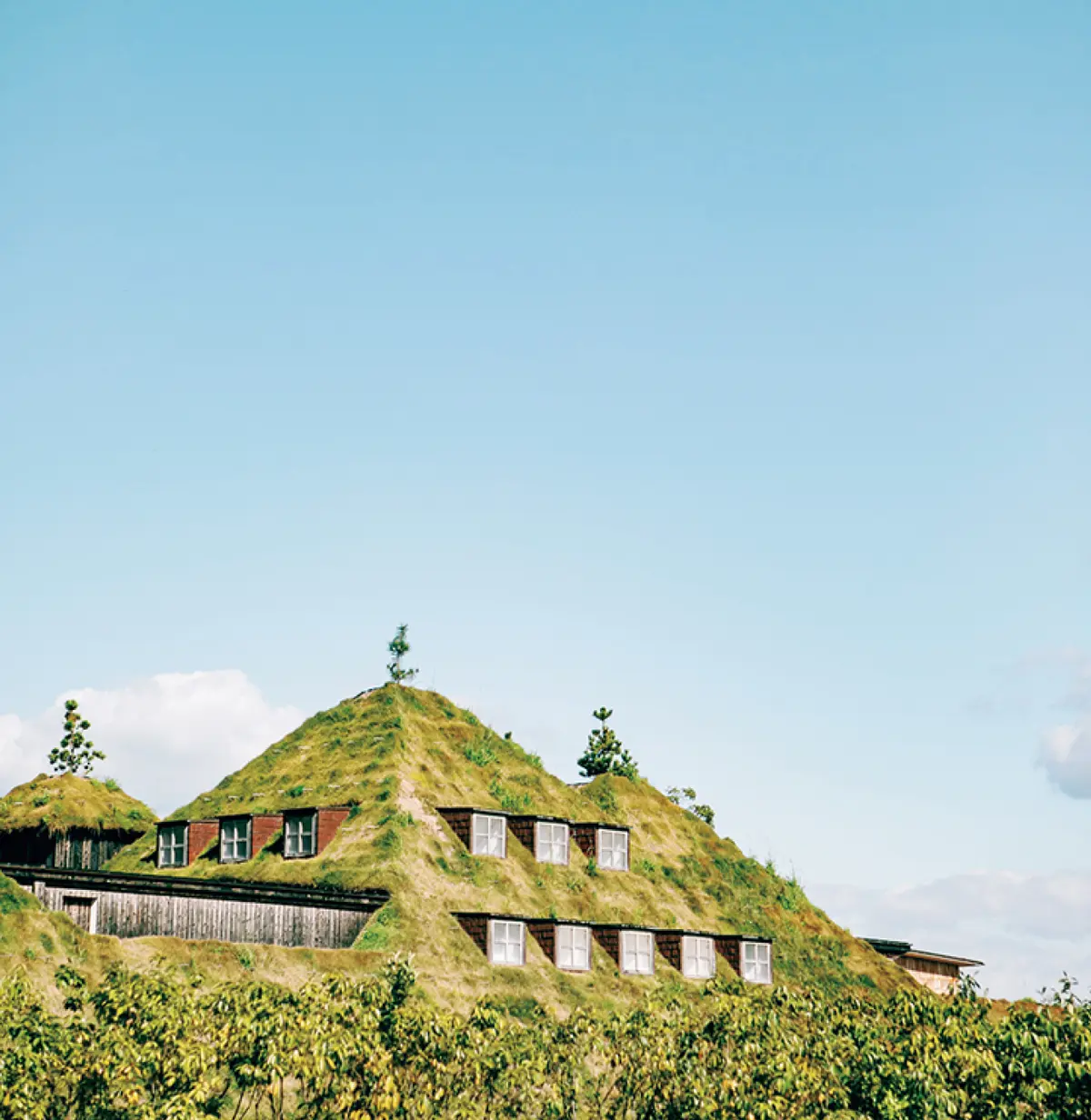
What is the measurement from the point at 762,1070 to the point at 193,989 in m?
15.6

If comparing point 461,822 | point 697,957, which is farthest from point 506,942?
point 697,957

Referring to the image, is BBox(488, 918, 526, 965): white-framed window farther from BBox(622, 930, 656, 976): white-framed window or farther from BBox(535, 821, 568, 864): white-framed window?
BBox(535, 821, 568, 864): white-framed window

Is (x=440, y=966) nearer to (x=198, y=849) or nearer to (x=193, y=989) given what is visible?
(x=198, y=849)

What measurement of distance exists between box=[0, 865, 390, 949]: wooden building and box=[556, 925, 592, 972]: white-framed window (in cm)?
989

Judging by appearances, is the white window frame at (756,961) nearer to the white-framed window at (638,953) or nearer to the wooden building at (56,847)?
the white-framed window at (638,953)

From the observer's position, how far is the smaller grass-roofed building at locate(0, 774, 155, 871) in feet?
281

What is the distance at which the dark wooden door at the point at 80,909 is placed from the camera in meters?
60.7

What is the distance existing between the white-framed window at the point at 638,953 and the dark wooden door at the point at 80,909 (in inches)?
1038

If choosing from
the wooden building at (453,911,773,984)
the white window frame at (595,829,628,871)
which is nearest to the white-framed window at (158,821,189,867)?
the wooden building at (453,911,773,984)

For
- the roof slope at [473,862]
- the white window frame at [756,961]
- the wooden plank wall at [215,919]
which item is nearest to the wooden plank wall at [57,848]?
the roof slope at [473,862]

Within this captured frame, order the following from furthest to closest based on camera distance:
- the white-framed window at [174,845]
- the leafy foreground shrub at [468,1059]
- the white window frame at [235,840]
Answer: the white-framed window at [174,845], the white window frame at [235,840], the leafy foreground shrub at [468,1059]

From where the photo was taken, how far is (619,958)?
2911 inches

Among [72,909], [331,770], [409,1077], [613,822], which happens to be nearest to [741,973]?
[613,822]

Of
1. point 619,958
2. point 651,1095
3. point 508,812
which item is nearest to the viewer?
point 651,1095
